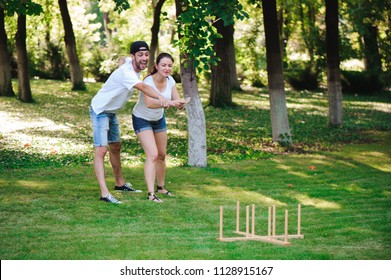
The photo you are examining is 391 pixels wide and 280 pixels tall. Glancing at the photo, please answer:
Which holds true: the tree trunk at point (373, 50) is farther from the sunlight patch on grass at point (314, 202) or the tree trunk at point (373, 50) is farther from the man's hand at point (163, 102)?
the man's hand at point (163, 102)

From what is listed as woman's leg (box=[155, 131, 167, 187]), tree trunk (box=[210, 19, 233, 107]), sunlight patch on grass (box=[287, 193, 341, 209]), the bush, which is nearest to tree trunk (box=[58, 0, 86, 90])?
tree trunk (box=[210, 19, 233, 107])

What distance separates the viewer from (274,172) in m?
14.0

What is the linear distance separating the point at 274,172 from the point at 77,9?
3426 centimetres

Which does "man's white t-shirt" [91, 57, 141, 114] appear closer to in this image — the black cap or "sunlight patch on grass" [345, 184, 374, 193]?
the black cap

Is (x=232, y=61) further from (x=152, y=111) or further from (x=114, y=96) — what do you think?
(x=114, y=96)

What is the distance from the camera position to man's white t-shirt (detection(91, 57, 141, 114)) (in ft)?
32.6

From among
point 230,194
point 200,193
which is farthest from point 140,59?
point 230,194

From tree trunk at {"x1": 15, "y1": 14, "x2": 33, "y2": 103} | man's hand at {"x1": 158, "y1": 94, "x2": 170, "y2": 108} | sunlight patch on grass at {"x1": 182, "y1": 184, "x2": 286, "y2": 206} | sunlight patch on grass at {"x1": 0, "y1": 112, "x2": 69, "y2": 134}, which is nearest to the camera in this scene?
man's hand at {"x1": 158, "y1": 94, "x2": 170, "y2": 108}

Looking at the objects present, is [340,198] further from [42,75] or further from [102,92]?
[42,75]

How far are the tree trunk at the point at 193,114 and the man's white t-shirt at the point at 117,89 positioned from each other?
3.54 meters

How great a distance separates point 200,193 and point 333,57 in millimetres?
10876

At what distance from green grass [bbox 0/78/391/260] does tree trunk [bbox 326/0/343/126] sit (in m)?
0.83

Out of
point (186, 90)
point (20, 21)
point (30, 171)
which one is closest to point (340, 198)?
point (186, 90)

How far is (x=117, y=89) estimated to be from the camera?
10.1 metres
